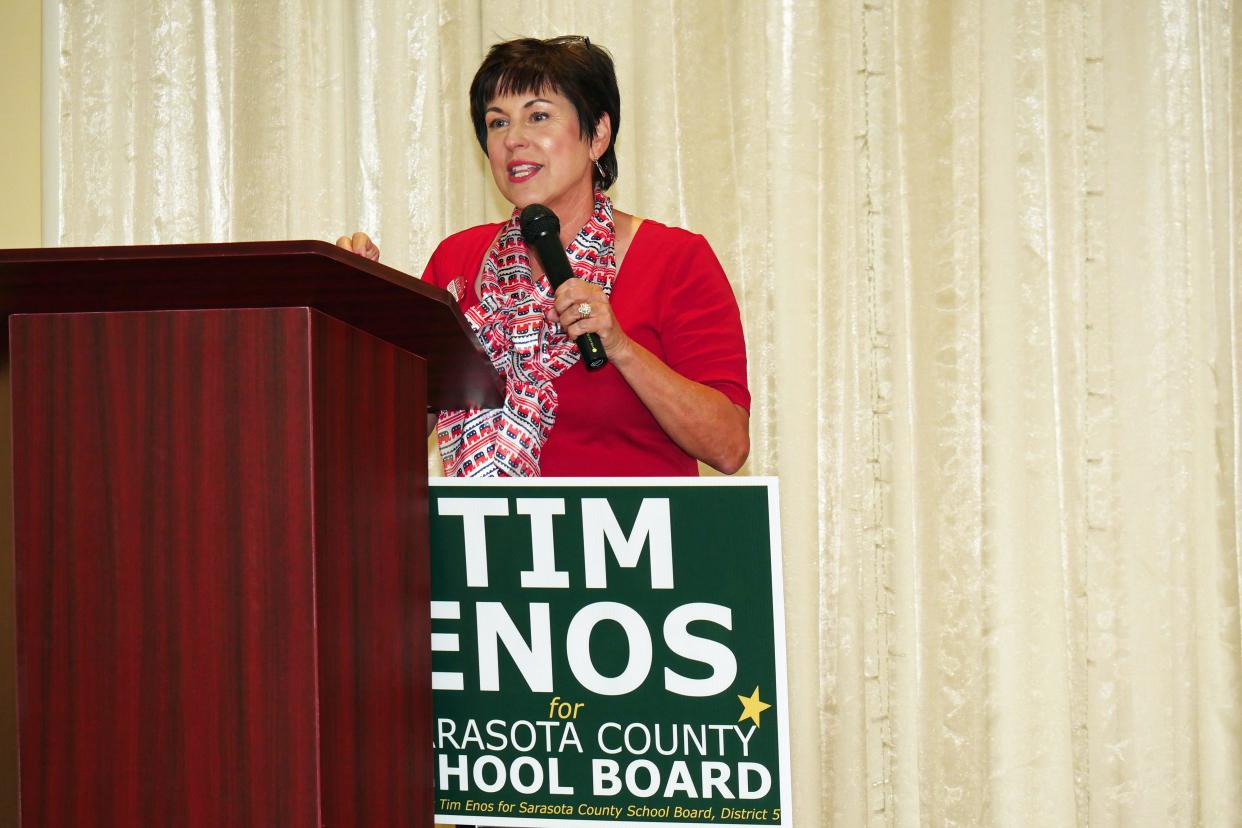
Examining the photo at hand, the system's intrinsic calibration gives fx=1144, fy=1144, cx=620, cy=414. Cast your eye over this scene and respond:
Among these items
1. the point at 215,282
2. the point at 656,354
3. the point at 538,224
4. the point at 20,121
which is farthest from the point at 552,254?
the point at 20,121

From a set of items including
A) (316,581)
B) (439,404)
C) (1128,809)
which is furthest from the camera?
(1128,809)

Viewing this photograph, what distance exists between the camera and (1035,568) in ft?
8.98

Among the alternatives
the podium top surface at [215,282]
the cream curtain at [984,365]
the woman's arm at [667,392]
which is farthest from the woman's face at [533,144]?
the cream curtain at [984,365]

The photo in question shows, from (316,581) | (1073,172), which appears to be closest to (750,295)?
(1073,172)

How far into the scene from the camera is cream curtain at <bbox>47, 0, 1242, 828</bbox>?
2717mm

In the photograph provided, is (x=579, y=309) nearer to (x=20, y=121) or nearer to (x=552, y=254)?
(x=552, y=254)

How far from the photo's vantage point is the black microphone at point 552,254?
1.40m

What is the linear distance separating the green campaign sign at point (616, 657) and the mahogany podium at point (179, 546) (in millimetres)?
394

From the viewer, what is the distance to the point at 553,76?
5.60 ft

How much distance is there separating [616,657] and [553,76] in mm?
883

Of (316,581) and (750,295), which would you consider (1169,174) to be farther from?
(316,581)

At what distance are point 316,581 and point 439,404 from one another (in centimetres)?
60

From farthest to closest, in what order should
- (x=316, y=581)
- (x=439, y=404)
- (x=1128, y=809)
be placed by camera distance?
1. (x=1128, y=809)
2. (x=439, y=404)
3. (x=316, y=581)

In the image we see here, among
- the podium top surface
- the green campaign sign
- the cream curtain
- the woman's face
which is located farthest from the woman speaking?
the cream curtain
